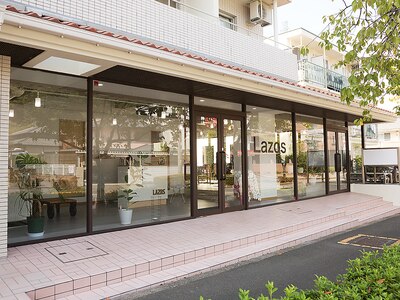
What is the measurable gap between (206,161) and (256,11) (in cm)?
657

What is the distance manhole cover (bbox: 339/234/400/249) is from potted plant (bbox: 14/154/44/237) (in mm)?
6088

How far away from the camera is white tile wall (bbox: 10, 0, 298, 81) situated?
6848 millimetres

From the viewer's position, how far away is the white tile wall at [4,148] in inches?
208

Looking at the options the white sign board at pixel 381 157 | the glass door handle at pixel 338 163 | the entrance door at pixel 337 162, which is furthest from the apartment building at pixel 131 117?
the white sign board at pixel 381 157

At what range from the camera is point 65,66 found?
625 cm

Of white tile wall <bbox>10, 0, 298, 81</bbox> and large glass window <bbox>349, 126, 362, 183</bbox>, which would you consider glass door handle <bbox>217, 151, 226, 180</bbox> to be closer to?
white tile wall <bbox>10, 0, 298, 81</bbox>

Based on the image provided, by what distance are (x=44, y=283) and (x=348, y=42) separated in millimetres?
6078

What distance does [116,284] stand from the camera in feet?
15.2

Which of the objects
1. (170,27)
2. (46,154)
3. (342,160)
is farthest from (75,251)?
(342,160)

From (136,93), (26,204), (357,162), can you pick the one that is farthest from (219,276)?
(357,162)

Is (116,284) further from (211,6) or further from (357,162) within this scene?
(357,162)

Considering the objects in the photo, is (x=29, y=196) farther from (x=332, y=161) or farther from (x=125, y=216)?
(x=332, y=161)

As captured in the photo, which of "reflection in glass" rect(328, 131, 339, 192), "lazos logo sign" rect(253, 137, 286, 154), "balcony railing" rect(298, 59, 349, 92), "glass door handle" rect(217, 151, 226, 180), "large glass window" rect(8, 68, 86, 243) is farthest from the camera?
"balcony railing" rect(298, 59, 349, 92)

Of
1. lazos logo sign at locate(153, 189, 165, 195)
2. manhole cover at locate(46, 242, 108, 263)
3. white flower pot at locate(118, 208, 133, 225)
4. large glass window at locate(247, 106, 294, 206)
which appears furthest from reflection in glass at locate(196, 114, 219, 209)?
manhole cover at locate(46, 242, 108, 263)
